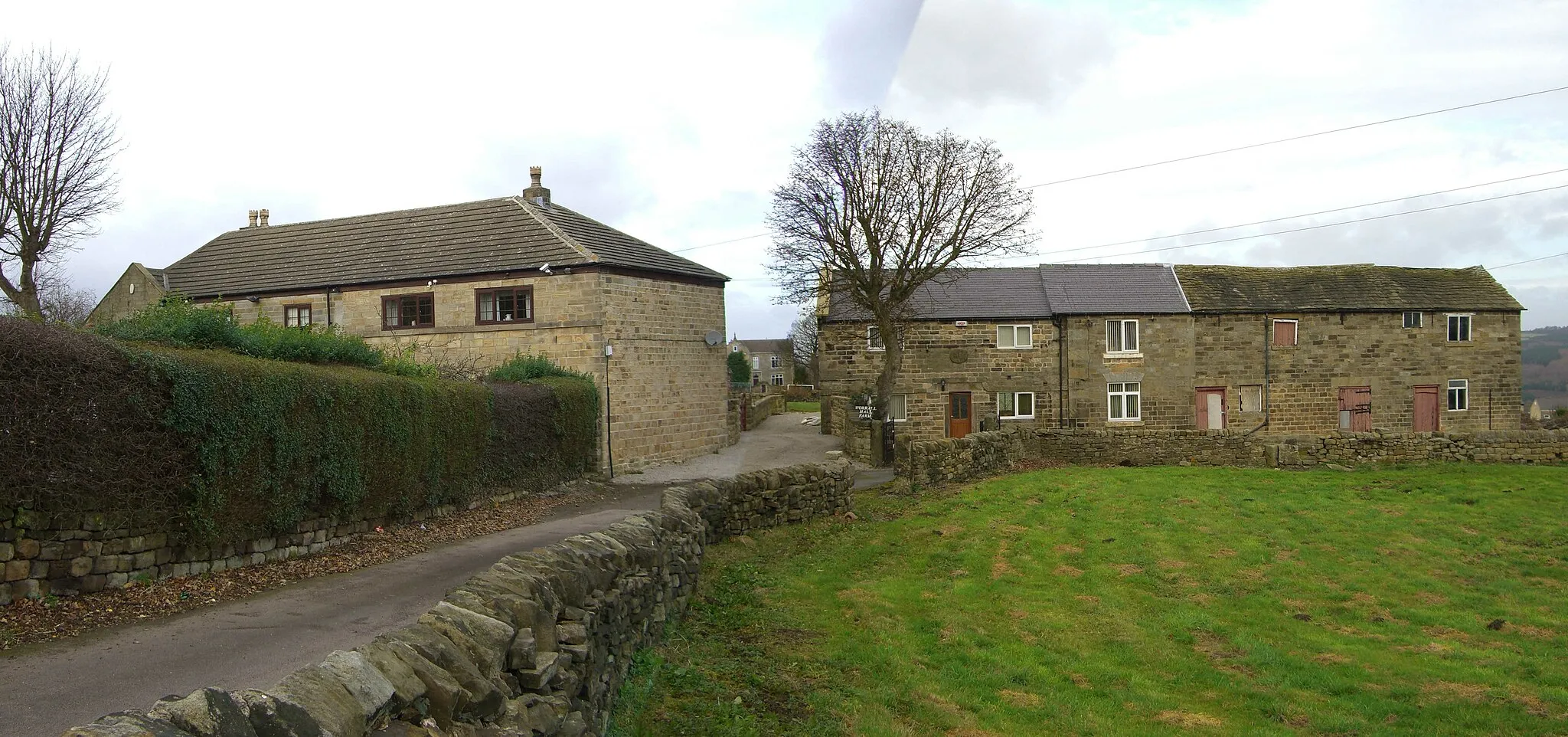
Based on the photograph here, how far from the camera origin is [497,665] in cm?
488

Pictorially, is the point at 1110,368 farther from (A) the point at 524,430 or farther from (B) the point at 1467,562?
(A) the point at 524,430

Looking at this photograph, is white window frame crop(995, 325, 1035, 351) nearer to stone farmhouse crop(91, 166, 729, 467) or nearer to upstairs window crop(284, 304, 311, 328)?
stone farmhouse crop(91, 166, 729, 467)

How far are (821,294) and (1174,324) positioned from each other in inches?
537

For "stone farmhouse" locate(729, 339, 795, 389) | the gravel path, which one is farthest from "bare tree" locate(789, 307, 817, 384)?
the gravel path

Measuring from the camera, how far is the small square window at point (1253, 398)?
3491cm

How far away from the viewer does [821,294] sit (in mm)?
36031

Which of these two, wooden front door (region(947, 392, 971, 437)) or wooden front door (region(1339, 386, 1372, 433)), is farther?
wooden front door (region(1339, 386, 1372, 433))

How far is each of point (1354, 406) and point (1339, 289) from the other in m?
→ 4.74

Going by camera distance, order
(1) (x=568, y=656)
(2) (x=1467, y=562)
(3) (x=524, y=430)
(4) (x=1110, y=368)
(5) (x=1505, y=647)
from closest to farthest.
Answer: (1) (x=568, y=656)
(5) (x=1505, y=647)
(2) (x=1467, y=562)
(3) (x=524, y=430)
(4) (x=1110, y=368)

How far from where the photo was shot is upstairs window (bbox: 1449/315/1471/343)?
35.6m

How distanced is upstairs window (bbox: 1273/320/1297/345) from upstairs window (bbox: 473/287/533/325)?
27742 millimetres

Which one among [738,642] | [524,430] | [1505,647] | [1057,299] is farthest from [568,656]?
[1057,299]

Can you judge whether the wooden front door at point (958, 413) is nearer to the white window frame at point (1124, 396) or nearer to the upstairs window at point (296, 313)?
the white window frame at point (1124, 396)

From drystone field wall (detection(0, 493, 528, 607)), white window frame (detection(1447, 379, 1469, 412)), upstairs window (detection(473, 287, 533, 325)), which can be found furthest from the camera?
white window frame (detection(1447, 379, 1469, 412))
